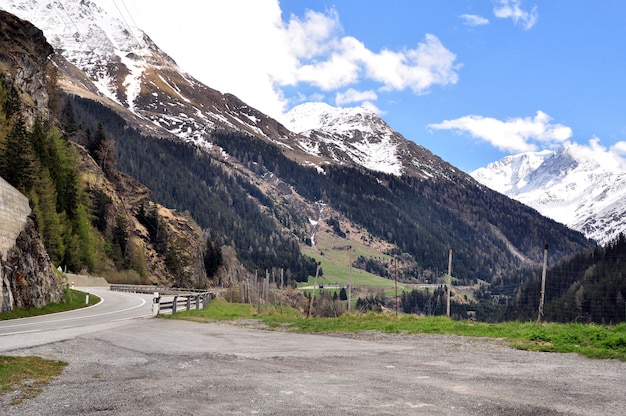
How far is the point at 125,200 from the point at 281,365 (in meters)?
113

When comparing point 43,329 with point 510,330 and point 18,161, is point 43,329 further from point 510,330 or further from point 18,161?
point 18,161

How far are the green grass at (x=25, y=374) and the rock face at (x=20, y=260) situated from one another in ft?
59.3

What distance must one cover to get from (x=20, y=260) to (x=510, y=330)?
94.0 feet

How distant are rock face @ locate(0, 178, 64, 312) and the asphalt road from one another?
43.8 ft

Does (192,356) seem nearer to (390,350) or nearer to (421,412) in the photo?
(390,350)

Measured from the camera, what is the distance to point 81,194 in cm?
8938

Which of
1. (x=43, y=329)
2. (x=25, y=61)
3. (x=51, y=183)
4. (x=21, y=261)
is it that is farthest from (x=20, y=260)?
(x=25, y=61)

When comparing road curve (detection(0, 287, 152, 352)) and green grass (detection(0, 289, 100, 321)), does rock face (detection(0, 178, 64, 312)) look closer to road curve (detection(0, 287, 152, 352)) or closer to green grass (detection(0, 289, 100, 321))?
green grass (detection(0, 289, 100, 321))

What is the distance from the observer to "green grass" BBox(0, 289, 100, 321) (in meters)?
31.6

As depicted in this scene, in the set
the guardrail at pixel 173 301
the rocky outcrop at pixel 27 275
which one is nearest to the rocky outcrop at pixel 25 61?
the guardrail at pixel 173 301

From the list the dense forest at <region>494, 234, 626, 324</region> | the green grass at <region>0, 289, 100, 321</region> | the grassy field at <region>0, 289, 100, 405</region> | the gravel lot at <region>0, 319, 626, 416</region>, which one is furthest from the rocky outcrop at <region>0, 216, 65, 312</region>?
the dense forest at <region>494, 234, 626, 324</region>

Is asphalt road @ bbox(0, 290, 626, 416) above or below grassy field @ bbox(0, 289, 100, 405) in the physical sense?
above

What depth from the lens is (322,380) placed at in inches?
494

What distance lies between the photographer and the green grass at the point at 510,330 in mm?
17242
